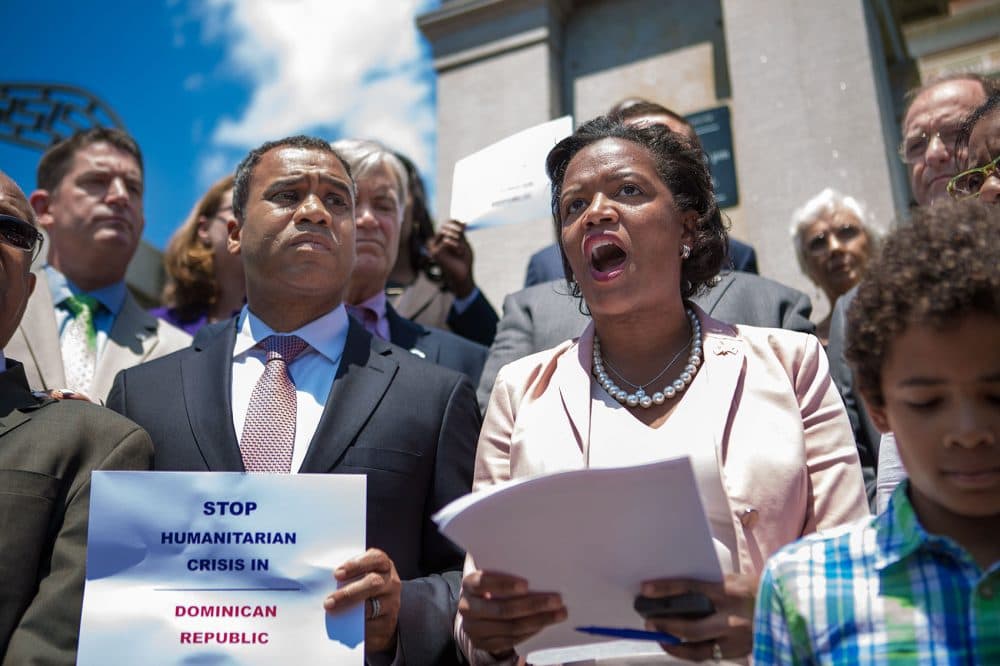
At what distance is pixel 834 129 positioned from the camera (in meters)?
6.29

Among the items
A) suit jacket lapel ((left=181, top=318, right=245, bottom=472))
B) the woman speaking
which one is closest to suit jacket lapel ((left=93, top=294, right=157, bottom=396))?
suit jacket lapel ((left=181, top=318, right=245, bottom=472))

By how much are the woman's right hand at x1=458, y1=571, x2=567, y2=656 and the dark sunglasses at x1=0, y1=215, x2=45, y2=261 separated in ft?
6.06

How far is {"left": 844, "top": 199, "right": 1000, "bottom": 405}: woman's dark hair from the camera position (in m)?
1.70

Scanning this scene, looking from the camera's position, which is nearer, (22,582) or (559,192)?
(22,582)

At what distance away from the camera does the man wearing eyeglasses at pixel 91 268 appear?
409 cm

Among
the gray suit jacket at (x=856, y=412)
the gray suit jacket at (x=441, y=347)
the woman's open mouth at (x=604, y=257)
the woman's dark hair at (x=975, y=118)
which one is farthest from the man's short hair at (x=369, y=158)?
the woman's dark hair at (x=975, y=118)

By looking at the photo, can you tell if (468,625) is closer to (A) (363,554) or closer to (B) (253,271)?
(A) (363,554)

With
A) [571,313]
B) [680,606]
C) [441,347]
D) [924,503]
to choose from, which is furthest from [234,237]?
[924,503]

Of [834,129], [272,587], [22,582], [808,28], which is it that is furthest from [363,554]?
[808,28]

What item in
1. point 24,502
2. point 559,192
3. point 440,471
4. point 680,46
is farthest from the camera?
point 680,46

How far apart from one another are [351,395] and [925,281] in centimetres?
177

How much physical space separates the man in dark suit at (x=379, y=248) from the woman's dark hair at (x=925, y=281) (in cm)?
243

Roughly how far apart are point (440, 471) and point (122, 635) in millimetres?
1029

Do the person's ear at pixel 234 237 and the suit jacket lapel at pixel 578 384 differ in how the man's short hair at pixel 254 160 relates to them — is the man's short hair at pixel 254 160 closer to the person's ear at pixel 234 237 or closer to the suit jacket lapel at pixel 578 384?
the person's ear at pixel 234 237
